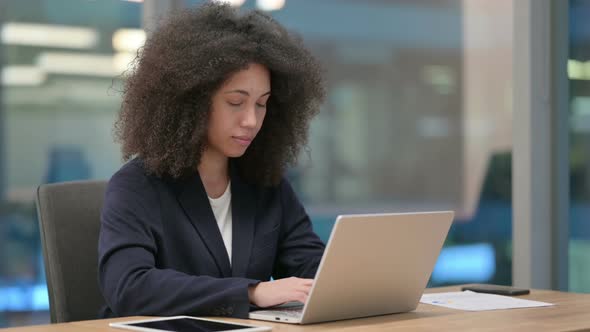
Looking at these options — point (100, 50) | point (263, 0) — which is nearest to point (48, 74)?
point (100, 50)

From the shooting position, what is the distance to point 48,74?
11.6 feet

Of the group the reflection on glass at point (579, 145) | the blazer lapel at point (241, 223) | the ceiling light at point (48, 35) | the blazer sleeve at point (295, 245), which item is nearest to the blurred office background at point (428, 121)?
the reflection on glass at point (579, 145)

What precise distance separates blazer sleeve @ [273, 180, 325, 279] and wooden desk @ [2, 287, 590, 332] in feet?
1.44

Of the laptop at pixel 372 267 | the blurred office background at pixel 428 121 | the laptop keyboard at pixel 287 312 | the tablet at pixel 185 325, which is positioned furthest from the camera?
the blurred office background at pixel 428 121

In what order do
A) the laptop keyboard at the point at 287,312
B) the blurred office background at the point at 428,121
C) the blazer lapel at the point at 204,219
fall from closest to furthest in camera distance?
the laptop keyboard at the point at 287,312 → the blazer lapel at the point at 204,219 → the blurred office background at the point at 428,121

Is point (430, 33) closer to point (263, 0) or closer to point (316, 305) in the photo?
point (263, 0)

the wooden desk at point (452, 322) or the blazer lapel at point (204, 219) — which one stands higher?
the blazer lapel at point (204, 219)

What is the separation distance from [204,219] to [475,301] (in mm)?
674

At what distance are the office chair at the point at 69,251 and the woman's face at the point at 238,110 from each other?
1.29 feet

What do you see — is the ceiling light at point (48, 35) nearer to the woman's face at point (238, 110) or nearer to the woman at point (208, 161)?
the woman at point (208, 161)

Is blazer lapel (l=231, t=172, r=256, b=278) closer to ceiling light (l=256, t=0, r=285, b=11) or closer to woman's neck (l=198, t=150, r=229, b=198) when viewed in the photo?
woman's neck (l=198, t=150, r=229, b=198)

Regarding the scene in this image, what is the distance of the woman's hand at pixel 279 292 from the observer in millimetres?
1805

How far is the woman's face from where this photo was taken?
86.1 inches

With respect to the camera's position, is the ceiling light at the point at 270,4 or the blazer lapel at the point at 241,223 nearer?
the blazer lapel at the point at 241,223
